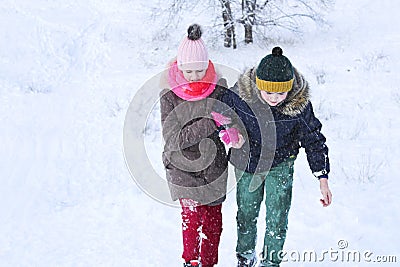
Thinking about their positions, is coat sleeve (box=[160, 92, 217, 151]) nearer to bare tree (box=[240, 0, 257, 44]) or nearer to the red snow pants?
the red snow pants

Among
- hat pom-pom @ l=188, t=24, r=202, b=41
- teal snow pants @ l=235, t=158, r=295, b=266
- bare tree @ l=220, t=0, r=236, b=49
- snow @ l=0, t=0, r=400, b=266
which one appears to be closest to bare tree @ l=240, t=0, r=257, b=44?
bare tree @ l=220, t=0, r=236, b=49

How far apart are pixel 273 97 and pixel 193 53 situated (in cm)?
54

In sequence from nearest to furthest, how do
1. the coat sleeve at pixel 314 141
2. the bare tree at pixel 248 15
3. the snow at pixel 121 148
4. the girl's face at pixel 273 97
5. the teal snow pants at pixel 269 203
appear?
the girl's face at pixel 273 97, the coat sleeve at pixel 314 141, the teal snow pants at pixel 269 203, the snow at pixel 121 148, the bare tree at pixel 248 15

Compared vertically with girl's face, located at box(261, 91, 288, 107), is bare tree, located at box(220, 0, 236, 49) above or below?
above

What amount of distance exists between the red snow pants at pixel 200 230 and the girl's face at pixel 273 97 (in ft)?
2.65

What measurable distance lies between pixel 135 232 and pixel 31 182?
1.68 meters

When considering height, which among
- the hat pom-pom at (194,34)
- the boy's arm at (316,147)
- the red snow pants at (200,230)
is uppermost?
the hat pom-pom at (194,34)

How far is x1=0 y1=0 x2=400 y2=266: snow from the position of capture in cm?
377

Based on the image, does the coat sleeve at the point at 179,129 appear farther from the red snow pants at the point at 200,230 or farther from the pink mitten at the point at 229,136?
the red snow pants at the point at 200,230

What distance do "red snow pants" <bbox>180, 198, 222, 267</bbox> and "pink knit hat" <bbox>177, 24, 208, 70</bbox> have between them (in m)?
0.87

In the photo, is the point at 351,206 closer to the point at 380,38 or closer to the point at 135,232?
the point at 135,232

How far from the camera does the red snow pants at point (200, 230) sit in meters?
3.03

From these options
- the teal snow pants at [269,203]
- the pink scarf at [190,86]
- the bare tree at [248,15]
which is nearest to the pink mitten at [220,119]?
the pink scarf at [190,86]

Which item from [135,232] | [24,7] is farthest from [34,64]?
[135,232]
